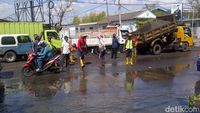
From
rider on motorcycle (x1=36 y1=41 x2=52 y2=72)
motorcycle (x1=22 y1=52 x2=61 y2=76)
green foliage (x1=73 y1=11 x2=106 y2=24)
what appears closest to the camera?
rider on motorcycle (x1=36 y1=41 x2=52 y2=72)

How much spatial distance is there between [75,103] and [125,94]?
180 centimetres

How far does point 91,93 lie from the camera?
12336 mm

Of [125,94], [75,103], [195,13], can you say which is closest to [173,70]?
[125,94]

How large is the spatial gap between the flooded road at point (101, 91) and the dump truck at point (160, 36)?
9.86 meters

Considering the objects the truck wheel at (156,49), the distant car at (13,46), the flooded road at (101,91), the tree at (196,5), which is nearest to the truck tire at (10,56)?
the distant car at (13,46)

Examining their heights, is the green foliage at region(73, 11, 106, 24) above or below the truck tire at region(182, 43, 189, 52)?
above

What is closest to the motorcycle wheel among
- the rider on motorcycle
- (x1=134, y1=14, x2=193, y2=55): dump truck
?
the rider on motorcycle

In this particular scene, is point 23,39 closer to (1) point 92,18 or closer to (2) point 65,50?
(2) point 65,50

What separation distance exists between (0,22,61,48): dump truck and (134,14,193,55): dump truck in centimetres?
572

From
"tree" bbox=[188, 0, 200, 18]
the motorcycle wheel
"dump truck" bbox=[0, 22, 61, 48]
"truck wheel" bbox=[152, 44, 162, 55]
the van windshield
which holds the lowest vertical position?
the motorcycle wheel

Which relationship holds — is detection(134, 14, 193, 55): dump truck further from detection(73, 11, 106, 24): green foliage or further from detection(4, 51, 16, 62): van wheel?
detection(73, 11, 106, 24): green foliage

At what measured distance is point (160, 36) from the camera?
29047 millimetres

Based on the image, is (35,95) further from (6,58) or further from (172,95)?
(6,58)

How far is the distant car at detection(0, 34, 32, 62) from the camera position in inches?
1092
